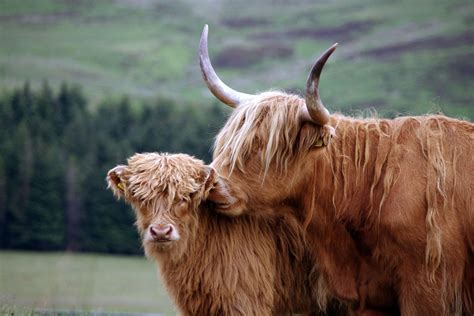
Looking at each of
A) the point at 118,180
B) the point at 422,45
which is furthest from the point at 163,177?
the point at 422,45

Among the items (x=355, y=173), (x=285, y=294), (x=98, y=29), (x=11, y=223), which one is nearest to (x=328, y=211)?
(x=355, y=173)

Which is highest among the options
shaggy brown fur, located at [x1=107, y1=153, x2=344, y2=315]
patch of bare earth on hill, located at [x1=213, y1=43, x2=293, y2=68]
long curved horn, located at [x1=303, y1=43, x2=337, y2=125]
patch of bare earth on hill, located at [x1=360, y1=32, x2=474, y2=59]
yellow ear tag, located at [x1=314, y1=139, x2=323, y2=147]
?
long curved horn, located at [x1=303, y1=43, x2=337, y2=125]

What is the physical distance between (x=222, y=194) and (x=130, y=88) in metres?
98.1

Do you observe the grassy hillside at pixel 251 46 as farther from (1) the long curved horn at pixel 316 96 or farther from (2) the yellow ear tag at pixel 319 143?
(1) the long curved horn at pixel 316 96

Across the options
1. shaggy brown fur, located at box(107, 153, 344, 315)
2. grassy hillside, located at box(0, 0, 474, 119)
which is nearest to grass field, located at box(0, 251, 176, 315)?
shaggy brown fur, located at box(107, 153, 344, 315)

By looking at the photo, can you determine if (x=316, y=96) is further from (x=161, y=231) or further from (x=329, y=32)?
(x=329, y=32)

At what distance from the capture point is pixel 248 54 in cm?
12281

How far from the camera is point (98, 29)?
136 m

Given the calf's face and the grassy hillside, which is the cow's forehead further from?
the grassy hillside

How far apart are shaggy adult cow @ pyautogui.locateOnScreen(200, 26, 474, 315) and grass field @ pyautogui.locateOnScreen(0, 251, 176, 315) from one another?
41.4ft

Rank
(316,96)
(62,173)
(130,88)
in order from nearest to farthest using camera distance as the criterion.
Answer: (316,96), (62,173), (130,88)

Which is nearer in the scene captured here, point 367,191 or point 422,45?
point 367,191

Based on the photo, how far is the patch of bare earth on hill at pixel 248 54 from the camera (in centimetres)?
11781

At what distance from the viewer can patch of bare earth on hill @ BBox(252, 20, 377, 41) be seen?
420ft
